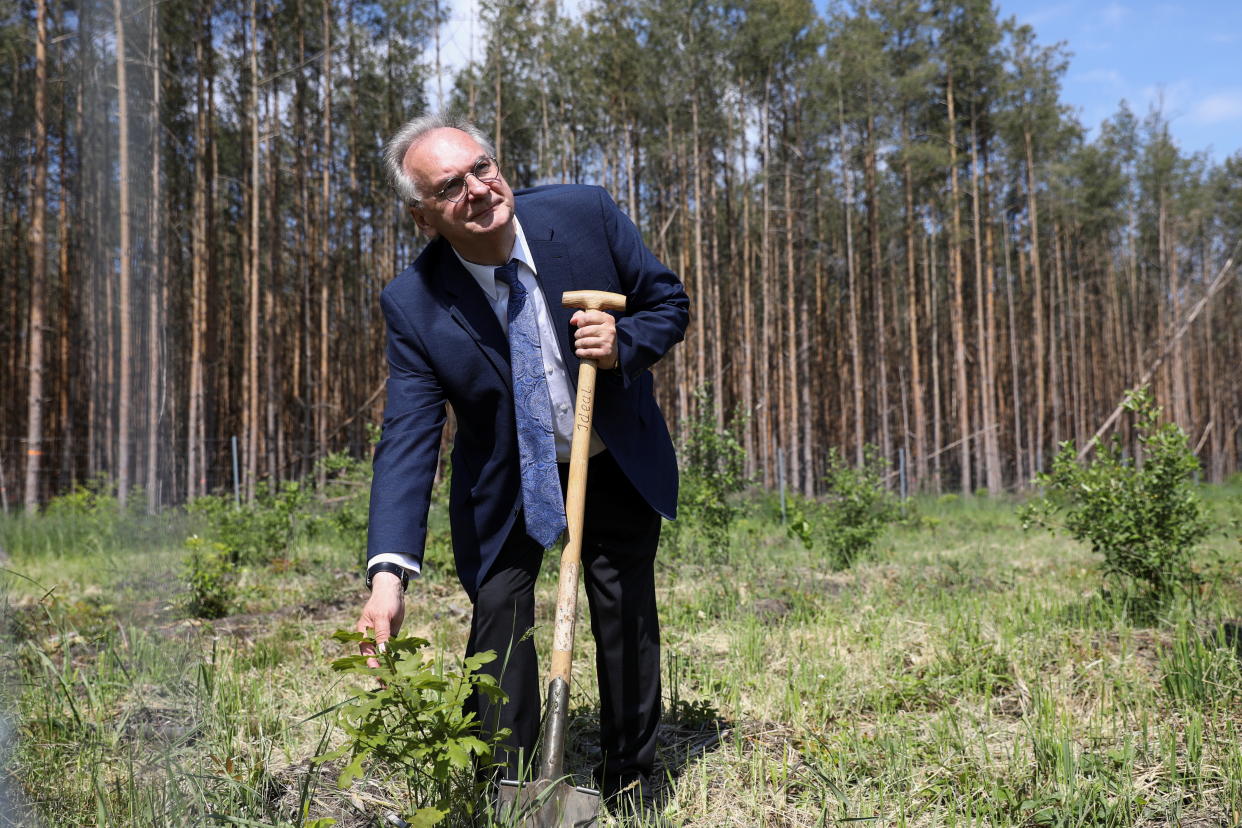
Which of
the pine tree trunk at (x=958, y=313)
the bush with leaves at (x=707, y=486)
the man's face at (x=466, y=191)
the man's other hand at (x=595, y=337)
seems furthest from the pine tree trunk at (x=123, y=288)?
the pine tree trunk at (x=958, y=313)

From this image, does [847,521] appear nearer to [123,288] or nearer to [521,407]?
[521,407]

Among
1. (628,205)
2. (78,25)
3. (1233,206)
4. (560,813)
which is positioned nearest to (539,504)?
(560,813)

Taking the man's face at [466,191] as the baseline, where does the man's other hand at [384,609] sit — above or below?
below

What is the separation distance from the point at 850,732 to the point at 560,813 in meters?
1.23

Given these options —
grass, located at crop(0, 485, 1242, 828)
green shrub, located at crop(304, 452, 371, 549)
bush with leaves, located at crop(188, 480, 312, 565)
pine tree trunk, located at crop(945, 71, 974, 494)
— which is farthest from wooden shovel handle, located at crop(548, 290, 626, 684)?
pine tree trunk, located at crop(945, 71, 974, 494)

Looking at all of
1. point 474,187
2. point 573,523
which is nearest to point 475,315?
point 474,187

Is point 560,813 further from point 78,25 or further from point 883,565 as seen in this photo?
point 883,565

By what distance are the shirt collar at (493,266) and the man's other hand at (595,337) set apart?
234 millimetres

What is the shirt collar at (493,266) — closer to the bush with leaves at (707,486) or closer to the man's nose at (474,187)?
the man's nose at (474,187)

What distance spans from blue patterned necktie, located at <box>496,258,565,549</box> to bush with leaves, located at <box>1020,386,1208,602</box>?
3.00 m

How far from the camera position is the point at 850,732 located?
2734 mm

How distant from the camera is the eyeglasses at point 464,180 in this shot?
2.03 meters

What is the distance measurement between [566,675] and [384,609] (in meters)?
0.47

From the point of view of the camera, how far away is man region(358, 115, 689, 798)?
6.82 ft
